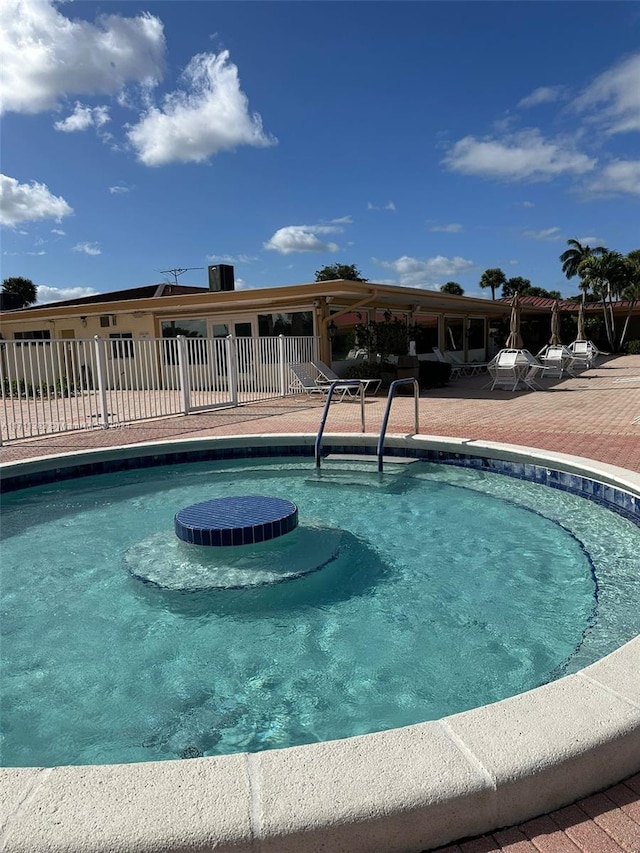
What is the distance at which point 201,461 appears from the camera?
831cm

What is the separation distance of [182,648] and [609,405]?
10339mm

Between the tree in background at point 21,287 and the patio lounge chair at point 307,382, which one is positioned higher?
the tree in background at point 21,287

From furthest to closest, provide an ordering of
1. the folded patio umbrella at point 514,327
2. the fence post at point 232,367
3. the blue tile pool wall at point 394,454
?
the folded patio umbrella at point 514,327 < the fence post at point 232,367 < the blue tile pool wall at point 394,454

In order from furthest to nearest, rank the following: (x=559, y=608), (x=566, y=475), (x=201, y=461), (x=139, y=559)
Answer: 1. (x=201, y=461)
2. (x=566, y=475)
3. (x=139, y=559)
4. (x=559, y=608)

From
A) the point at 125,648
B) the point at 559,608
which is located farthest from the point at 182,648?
the point at 559,608

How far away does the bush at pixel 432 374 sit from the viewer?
16.2m

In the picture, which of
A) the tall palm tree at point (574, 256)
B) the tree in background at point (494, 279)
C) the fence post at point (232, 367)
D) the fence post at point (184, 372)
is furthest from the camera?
the tree in background at point (494, 279)

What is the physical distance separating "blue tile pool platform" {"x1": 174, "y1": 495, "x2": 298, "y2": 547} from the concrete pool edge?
256cm

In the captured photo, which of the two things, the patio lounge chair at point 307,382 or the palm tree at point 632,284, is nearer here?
the patio lounge chair at point 307,382

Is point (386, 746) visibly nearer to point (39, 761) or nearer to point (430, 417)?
point (39, 761)

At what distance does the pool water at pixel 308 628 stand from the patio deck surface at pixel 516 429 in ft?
3.27

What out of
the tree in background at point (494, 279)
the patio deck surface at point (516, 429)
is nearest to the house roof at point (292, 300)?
the patio deck surface at point (516, 429)

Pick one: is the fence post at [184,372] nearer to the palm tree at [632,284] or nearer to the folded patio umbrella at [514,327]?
the folded patio umbrella at [514,327]

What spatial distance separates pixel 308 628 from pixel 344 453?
15.7 feet
